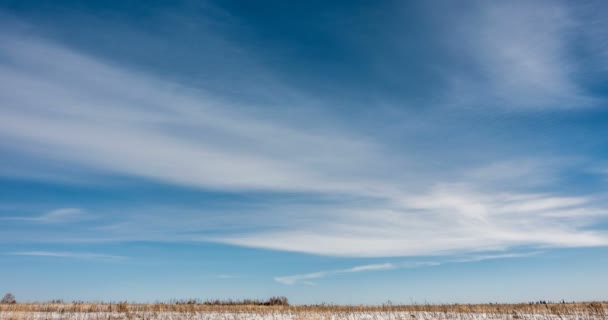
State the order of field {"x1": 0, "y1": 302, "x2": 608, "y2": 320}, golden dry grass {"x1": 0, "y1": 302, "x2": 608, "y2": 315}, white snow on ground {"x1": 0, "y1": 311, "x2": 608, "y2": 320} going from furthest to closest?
1. golden dry grass {"x1": 0, "y1": 302, "x2": 608, "y2": 315}
2. field {"x1": 0, "y1": 302, "x2": 608, "y2": 320}
3. white snow on ground {"x1": 0, "y1": 311, "x2": 608, "y2": 320}

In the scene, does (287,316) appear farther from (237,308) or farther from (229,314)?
(237,308)

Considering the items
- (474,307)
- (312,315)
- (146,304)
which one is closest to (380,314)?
(312,315)

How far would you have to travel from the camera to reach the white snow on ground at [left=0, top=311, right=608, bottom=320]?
1214 inches

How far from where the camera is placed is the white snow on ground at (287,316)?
30.8m

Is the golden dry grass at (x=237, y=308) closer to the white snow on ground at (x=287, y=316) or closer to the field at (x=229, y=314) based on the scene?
the field at (x=229, y=314)

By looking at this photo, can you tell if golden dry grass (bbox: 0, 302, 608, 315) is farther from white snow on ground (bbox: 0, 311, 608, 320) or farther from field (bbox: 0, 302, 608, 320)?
A: white snow on ground (bbox: 0, 311, 608, 320)

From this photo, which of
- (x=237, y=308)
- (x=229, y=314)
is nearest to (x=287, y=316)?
(x=229, y=314)

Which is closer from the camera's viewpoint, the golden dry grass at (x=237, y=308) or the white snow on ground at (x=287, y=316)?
the white snow on ground at (x=287, y=316)

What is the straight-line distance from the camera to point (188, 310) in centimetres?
3725

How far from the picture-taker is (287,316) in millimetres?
35094

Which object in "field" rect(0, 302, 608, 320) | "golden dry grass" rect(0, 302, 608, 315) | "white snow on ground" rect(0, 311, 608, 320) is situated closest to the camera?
"white snow on ground" rect(0, 311, 608, 320)

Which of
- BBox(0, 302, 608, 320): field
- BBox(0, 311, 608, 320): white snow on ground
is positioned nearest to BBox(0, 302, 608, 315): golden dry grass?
BBox(0, 302, 608, 320): field

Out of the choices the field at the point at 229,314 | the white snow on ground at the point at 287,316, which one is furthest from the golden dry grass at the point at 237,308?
the white snow on ground at the point at 287,316

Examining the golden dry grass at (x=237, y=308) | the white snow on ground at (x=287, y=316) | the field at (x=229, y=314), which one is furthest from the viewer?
the golden dry grass at (x=237, y=308)
